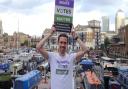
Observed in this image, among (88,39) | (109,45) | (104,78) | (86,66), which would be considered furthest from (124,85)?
(88,39)

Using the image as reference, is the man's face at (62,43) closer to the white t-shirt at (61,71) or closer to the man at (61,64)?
the man at (61,64)

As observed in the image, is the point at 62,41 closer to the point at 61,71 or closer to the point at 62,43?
the point at 62,43

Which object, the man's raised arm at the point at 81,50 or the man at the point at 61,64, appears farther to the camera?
the man's raised arm at the point at 81,50

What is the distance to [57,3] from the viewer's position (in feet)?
22.3

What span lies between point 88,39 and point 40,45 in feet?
563

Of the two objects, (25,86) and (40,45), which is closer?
(40,45)

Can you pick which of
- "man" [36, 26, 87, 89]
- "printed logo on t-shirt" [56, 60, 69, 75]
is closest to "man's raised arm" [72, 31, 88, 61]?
"man" [36, 26, 87, 89]

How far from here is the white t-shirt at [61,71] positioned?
6.46 meters

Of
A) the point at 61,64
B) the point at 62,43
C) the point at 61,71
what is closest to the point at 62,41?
the point at 62,43

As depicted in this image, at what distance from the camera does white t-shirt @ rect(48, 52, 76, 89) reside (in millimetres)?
6459

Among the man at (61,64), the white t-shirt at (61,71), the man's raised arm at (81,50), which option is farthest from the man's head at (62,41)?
the man's raised arm at (81,50)

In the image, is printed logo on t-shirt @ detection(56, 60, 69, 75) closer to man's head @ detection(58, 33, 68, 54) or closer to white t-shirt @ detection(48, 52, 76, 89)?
white t-shirt @ detection(48, 52, 76, 89)

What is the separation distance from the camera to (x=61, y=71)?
258 inches

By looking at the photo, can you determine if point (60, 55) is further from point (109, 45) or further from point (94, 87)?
point (109, 45)
